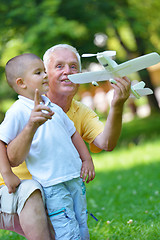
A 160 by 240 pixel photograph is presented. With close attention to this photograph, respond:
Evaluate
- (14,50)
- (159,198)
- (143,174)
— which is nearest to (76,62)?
(159,198)

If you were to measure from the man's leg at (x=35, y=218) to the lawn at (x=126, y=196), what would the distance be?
4.02 ft

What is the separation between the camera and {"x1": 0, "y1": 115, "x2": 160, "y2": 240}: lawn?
3.62 meters

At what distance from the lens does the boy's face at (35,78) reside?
2.48m

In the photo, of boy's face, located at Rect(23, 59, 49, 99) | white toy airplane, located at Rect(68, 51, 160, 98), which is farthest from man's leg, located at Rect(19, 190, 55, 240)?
white toy airplane, located at Rect(68, 51, 160, 98)

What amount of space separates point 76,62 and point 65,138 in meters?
0.75

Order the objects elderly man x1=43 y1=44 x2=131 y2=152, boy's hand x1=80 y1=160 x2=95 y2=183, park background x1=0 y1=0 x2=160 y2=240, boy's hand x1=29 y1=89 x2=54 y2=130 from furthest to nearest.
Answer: park background x1=0 y1=0 x2=160 y2=240 < elderly man x1=43 y1=44 x2=131 y2=152 < boy's hand x1=80 y1=160 x2=95 y2=183 < boy's hand x1=29 y1=89 x2=54 y2=130

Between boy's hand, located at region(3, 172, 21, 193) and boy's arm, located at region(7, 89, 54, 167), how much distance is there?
0.25ft

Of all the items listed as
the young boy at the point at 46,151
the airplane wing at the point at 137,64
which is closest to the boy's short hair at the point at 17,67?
the young boy at the point at 46,151

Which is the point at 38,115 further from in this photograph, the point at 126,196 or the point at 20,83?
the point at 126,196

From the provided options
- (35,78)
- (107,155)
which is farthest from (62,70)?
(107,155)

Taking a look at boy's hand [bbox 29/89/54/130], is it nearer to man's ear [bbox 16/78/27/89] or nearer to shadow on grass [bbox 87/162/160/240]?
man's ear [bbox 16/78/27/89]

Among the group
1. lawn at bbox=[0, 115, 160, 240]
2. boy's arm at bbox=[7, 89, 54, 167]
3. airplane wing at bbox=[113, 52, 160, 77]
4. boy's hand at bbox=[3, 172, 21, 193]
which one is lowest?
lawn at bbox=[0, 115, 160, 240]

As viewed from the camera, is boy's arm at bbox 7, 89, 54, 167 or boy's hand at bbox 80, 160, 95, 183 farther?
boy's hand at bbox 80, 160, 95, 183

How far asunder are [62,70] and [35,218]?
116 centimetres
